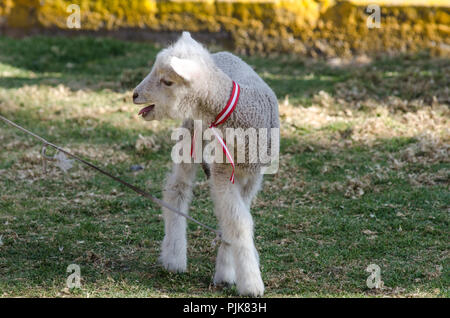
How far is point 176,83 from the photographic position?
438 centimetres

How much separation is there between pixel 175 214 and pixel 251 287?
38.9 inches

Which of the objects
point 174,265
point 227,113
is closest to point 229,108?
point 227,113

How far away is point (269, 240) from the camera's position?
232 inches

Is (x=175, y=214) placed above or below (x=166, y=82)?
below

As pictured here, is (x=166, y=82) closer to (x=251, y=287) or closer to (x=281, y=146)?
(x=251, y=287)

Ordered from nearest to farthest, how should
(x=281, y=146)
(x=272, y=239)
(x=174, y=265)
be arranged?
(x=174, y=265) < (x=272, y=239) < (x=281, y=146)

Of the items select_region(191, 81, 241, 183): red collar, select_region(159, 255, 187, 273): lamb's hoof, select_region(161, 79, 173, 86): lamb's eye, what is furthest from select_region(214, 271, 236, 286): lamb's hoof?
select_region(161, 79, 173, 86): lamb's eye

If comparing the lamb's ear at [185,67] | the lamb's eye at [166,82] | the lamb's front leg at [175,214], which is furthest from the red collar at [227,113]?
the lamb's front leg at [175,214]

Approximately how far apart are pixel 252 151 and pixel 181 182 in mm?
897

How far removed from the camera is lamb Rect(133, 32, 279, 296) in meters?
4.41

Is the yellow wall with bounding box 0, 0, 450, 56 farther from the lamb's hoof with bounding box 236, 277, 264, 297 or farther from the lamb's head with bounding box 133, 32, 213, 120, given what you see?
the lamb's hoof with bounding box 236, 277, 264, 297

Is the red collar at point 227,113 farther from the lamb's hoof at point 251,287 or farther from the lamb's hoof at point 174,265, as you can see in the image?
the lamb's hoof at point 174,265

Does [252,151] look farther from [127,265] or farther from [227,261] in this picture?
[127,265]

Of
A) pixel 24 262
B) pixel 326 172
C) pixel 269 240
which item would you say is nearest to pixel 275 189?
pixel 326 172
